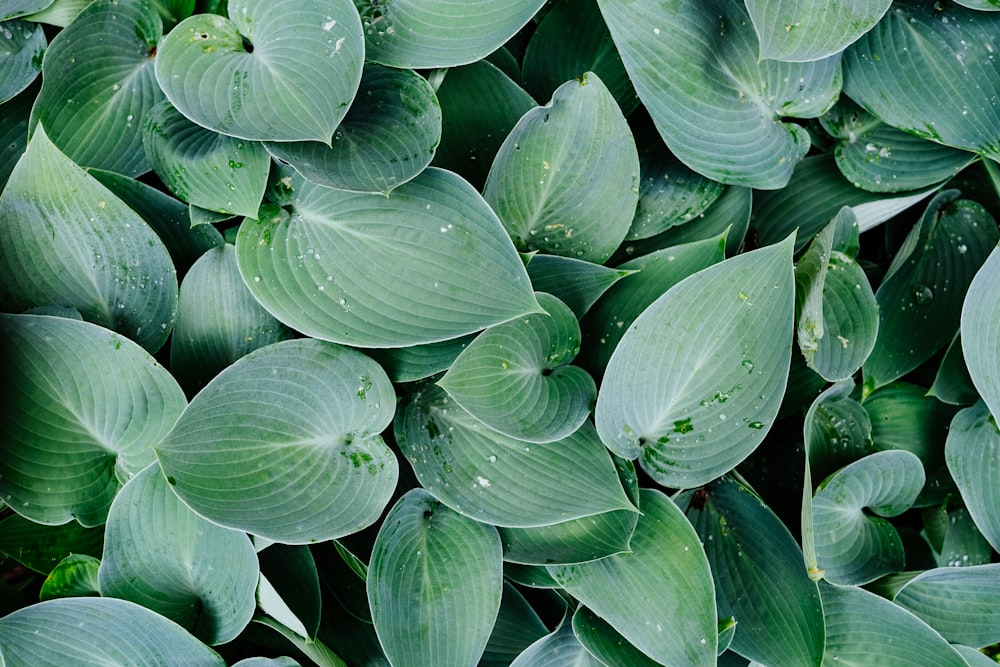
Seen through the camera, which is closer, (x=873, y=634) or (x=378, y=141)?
(x=378, y=141)

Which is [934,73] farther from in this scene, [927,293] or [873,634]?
[873,634]

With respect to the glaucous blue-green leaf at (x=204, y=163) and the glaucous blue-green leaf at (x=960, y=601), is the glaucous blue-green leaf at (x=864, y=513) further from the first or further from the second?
the glaucous blue-green leaf at (x=204, y=163)

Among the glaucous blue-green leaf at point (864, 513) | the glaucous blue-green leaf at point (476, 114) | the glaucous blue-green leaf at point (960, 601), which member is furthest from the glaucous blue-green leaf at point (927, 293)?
the glaucous blue-green leaf at point (476, 114)

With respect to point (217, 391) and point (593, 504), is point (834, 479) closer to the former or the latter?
point (593, 504)

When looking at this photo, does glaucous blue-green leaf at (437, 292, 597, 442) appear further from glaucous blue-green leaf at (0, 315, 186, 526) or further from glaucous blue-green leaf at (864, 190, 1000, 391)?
glaucous blue-green leaf at (864, 190, 1000, 391)

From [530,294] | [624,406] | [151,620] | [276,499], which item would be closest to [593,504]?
[624,406]

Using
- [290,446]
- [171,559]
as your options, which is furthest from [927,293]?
[171,559]
